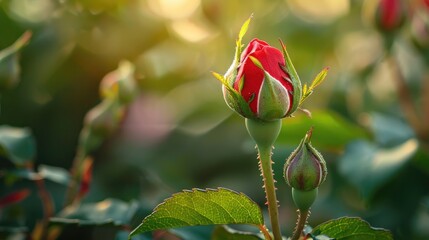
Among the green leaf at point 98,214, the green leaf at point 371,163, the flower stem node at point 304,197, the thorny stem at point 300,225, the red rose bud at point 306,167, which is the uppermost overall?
the green leaf at point 371,163

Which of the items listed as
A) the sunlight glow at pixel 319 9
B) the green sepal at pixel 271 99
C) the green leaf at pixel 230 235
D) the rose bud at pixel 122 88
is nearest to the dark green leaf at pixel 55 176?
the rose bud at pixel 122 88

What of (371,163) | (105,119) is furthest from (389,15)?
(105,119)

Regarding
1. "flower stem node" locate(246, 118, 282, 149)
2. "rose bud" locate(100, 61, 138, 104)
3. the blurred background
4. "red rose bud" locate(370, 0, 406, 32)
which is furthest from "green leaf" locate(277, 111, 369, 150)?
"flower stem node" locate(246, 118, 282, 149)

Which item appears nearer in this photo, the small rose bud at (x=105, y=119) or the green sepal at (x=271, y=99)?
the green sepal at (x=271, y=99)

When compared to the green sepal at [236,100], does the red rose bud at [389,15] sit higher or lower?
higher

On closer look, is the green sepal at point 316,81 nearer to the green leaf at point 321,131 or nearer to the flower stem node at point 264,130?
the flower stem node at point 264,130

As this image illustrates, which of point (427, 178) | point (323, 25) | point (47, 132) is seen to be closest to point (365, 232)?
point (427, 178)

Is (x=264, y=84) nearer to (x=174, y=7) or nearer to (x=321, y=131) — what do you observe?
(x=321, y=131)

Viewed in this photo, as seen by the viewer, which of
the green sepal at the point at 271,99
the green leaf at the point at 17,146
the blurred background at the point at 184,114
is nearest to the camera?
the green sepal at the point at 271,99
